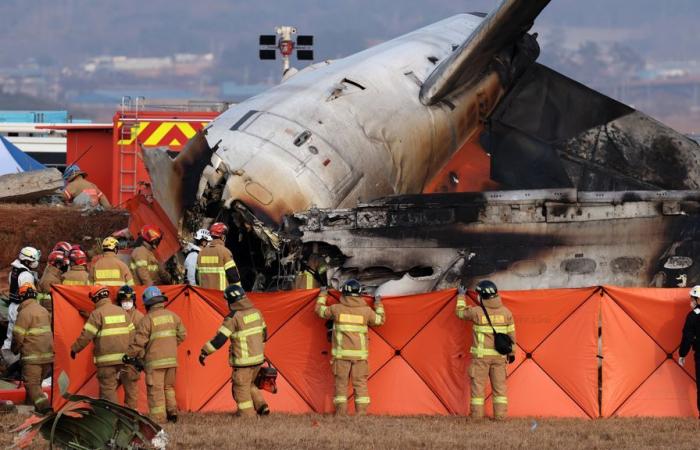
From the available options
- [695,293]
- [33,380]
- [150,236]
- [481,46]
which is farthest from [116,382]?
[481,46]

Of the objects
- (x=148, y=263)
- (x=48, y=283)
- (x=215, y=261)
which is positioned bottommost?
(x=48, y=283)

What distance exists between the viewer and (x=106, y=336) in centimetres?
1398

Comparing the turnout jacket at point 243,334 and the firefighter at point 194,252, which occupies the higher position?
the firefighter at point 194,252

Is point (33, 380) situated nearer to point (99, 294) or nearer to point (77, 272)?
point (99, 294)

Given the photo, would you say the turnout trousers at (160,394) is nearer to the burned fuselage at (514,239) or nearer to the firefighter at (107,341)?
the firefighter at (107,341)

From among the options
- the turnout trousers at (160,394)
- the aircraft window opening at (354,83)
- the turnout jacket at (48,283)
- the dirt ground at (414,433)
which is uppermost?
the aircraft window opening at (354,83)

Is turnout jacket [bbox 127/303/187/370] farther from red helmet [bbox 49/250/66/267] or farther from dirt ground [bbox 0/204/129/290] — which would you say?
dirt ground [bbox 0/204/129/290]

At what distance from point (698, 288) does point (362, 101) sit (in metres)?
7.42

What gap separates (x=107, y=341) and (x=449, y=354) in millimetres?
4182

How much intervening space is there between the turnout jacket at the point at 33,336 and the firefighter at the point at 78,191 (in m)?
12.0

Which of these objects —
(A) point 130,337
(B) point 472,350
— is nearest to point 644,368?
(B) point 472,350

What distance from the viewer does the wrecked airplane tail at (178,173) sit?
17.3 metres

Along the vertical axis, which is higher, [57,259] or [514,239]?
[514,239]

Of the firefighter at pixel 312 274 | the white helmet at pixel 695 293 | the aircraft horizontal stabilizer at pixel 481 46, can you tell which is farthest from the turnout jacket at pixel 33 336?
the aircraft horizontal stabilizer at pixel 481 46
